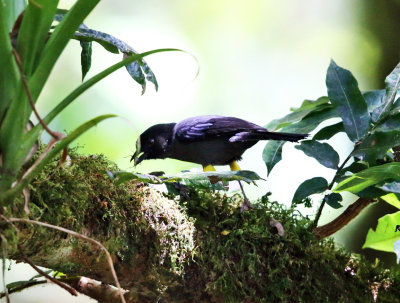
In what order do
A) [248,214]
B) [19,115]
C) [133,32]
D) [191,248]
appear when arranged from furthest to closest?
[133,32] → [248,214] → [191,248] → [19,115]

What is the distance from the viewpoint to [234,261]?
215 centimetres

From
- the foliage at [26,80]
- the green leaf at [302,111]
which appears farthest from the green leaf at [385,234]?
the foliage at [26,80]

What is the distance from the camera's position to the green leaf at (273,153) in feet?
9.39

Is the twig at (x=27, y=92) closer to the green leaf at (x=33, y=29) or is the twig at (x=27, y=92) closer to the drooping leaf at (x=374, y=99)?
the green leaf at (x=33, y=29)

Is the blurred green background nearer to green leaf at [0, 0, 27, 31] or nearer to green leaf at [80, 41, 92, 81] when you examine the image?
green leaf at [80, 41, 92, 81]

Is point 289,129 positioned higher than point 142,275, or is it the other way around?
point 289,129

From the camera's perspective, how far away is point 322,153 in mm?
2596

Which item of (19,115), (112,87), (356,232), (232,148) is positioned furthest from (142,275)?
(112,87)

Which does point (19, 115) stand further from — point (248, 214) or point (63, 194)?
point (248, 214)

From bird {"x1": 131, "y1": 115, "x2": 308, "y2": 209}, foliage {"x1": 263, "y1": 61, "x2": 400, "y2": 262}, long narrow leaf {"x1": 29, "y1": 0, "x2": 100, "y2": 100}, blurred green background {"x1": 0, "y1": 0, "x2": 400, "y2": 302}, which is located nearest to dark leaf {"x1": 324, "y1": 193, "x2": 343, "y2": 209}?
foliage {"x1": 263, "y1": 61, "x2": 400, "y2": 262}

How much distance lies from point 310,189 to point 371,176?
1.28ft

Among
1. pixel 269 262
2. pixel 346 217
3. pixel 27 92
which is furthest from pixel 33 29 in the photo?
pixel 346 217

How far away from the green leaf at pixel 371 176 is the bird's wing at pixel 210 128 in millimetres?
1036

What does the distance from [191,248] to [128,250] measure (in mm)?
281
